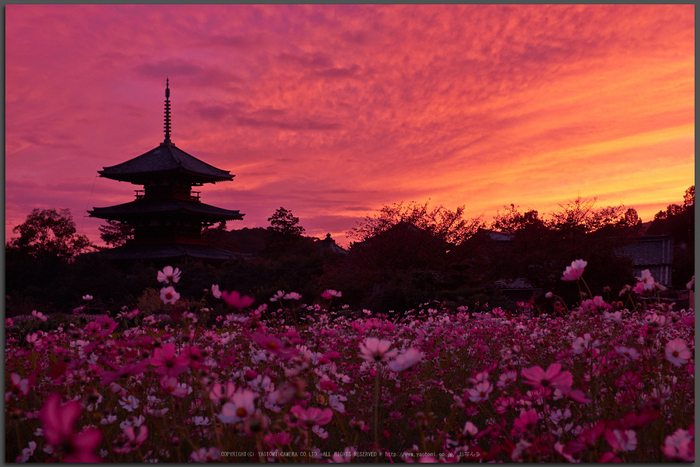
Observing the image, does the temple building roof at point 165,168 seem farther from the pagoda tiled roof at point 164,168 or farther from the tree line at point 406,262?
the tree line at point 406,262

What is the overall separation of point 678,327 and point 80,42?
183 inches

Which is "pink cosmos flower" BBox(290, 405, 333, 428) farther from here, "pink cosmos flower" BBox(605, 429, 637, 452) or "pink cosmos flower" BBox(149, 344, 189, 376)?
"pink cosmos flower" BBox(605, 429, 637, 452)

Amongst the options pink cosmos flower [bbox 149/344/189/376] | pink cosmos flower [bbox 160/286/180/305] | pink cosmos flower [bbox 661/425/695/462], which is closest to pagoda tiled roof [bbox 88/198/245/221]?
pink cosmos flower [bbox 160/286/180/305]

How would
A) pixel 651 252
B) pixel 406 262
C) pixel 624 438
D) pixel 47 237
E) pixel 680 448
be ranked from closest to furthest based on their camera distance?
pixel 680 448 → pixel 624 438 → pixel 406 262 → pixel 651 252 → pixel 47 237

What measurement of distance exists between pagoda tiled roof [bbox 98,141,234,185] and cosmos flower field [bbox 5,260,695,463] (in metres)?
20.7

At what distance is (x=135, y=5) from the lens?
280 centimetres

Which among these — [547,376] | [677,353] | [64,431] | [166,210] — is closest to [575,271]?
[677,353]

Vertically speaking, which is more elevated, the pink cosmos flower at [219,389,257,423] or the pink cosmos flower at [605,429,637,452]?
the pink cosmos flower at [219,389,257,423]

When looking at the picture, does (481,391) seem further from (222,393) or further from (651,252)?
(651,252)

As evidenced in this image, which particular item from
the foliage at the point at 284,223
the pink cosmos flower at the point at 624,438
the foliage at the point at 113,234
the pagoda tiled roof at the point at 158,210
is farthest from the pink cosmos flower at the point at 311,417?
the foliage at the point at 284,223

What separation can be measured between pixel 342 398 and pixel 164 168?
23077 mm

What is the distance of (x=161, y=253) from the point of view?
69.1ft

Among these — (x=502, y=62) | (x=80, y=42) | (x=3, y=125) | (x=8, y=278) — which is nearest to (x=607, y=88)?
(x=502, y=62)

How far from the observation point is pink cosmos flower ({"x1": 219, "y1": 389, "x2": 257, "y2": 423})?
3.73ft
